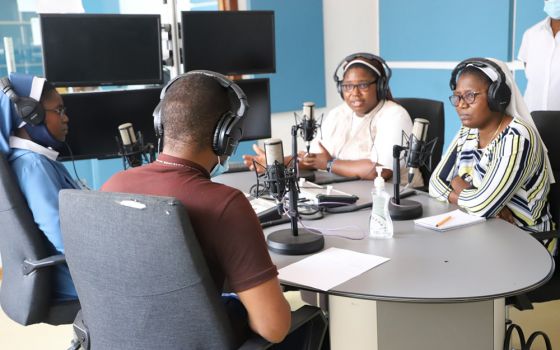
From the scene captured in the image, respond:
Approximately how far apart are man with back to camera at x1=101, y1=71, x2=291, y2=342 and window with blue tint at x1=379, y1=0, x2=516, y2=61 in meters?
2.90

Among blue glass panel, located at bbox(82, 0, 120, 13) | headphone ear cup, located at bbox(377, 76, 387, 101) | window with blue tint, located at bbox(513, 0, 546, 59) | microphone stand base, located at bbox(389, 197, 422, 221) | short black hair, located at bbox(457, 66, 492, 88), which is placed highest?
blue glass panel, located at bbox(82, 0, 120, 13)

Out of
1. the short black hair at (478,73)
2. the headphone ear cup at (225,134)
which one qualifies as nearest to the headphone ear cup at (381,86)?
the short black hair at (478,73)

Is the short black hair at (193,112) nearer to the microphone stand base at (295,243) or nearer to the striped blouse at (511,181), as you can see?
the microphone stand base at (295,243)

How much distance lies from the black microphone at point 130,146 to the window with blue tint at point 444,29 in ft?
8.21

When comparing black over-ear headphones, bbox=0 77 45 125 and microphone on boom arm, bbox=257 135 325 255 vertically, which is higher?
black over-ear headphones, bbox=0 77 45 125

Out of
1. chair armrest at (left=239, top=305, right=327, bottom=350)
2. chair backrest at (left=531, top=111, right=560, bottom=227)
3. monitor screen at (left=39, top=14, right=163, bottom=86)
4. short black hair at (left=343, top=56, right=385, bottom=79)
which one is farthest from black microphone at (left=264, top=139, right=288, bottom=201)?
monitor screen at (left=39, top=14, right=163, bottom=86)

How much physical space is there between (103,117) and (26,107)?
2.40ft

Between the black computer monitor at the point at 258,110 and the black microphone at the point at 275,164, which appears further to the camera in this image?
the black computer monitor at the point at 258,110

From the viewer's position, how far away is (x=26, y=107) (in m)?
2.06

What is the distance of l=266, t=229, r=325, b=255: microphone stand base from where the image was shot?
5.72ft

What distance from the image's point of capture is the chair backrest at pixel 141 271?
46.1 inches

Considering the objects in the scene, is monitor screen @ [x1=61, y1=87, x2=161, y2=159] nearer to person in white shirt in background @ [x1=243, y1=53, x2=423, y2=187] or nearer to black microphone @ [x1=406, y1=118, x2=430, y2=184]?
person in white shirt in background @ [x1=243, y1=53, x2=423, y2=187]

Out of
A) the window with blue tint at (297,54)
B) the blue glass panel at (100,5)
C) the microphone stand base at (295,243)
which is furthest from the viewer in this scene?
the window with blue tint at (297,54)

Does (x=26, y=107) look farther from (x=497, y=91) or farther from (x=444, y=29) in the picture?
(x=444, y=29)
